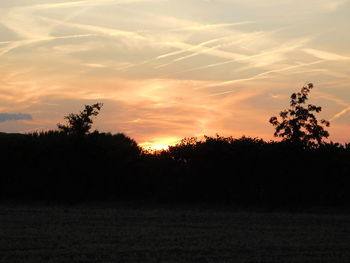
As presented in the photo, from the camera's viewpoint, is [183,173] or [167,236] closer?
[167,236]

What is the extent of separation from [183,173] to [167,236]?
12.4 meters

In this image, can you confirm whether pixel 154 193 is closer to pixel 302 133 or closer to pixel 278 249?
pixel 302 133

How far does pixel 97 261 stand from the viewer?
1290 cm

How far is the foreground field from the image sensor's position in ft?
45.2

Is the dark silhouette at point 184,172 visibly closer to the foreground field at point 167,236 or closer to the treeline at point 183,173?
the treeline at point 183,173

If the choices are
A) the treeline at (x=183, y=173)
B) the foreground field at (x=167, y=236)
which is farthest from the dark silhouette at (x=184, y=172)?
the foreground field at (x=167, y=236)

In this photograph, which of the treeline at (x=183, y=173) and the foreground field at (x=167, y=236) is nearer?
the foreground field at (x=167, y=236)

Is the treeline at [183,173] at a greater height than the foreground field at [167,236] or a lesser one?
greater

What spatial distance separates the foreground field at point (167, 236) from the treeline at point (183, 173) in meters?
3.00

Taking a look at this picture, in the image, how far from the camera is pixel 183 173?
96.6 ft

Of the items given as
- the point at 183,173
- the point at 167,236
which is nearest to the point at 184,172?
the point at 183,173

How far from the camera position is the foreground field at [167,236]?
1378 cm

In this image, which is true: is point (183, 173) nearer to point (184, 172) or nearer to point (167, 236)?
point (184, 172)

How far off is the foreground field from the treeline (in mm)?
2997
